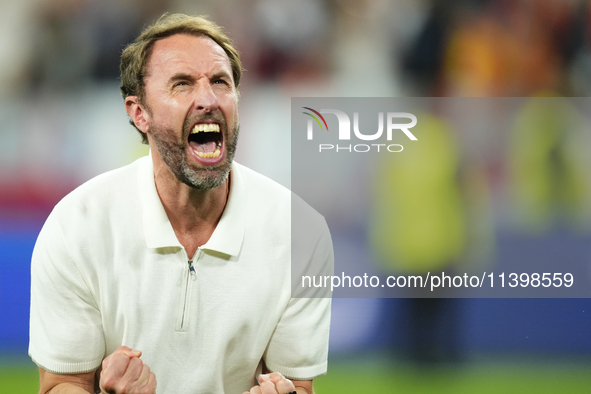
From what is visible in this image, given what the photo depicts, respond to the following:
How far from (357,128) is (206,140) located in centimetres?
62

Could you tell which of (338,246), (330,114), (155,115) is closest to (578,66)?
(330,114)

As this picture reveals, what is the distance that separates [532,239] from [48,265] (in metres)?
1.65

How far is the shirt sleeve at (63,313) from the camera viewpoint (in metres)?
1.66

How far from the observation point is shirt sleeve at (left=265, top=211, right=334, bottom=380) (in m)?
1.74

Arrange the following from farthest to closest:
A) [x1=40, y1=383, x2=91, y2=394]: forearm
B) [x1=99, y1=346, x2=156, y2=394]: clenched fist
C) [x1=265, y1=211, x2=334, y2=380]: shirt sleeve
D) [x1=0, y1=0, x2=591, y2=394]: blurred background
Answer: [x1=0, y1=0, x2=591, y2=394]: blurred background → [x1=265, y1=211, x2=334, y2=380]: shirt sleeve → [x1=40, y1=383, x2=91, y2=394]: forearm → [x1=99, y1=346, x2=156, y2=394]: clenched fist

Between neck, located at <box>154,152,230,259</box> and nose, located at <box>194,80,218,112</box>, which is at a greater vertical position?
nose, located at <box>194,80,218,112</box>

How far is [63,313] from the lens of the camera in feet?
5.51

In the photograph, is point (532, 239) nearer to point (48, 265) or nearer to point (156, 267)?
point (156, 267)

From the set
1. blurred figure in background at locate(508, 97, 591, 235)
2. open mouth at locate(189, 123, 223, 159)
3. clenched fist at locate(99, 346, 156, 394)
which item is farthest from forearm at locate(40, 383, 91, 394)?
blurred figure in background at locate(508, 97, 591, 235)

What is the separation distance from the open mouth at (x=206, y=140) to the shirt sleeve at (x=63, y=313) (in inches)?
17.3

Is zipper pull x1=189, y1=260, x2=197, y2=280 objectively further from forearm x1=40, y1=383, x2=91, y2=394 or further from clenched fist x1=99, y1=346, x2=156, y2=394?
forearm x1=40, y1=383, x2=91, y2=394

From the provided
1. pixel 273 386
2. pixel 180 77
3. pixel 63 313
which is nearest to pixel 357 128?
pixel 180 77

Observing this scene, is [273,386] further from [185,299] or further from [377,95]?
[377,95]

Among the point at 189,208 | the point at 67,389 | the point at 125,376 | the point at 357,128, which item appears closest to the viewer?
the point at 125,376
